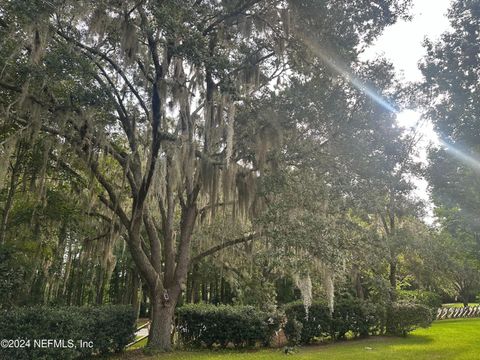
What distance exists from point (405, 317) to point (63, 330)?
397 inches

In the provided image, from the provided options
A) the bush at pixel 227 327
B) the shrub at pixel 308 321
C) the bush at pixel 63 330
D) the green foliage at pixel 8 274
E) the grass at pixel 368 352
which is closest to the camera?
the bush at pixel 63 330

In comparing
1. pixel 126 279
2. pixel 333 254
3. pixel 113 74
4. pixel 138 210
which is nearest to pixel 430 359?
pixel 333 254

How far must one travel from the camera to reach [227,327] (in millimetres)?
9688

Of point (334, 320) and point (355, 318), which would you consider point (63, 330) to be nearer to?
point (334, 320)

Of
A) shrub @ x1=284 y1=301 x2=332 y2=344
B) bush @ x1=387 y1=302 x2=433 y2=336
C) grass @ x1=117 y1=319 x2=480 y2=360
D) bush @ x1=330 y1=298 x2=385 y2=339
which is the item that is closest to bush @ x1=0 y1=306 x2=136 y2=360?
grass @ x1=117 y1=319 x2=480 y2=360

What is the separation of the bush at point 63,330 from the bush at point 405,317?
840 centimetres

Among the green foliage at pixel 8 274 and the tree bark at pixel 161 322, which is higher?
the green foliage at pixel 8 274

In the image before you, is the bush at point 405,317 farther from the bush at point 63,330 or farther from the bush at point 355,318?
the bush at point 63,330

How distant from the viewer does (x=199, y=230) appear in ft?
40.7

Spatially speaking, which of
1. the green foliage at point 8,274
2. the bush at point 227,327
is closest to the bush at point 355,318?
the bush at point 227,327

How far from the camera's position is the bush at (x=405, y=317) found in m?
11.8

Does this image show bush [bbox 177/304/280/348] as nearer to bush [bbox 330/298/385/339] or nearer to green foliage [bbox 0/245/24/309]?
bush [bbox 330/298/385/339]

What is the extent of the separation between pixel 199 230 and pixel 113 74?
5.76m

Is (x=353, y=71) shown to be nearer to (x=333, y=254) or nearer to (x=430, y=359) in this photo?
(x=333, y=254)
